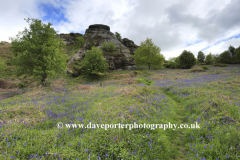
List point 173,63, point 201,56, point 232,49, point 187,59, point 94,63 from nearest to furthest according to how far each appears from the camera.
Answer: point 94,63 < point 187,59 < point 173,63 < point 232,49 < point 201,56

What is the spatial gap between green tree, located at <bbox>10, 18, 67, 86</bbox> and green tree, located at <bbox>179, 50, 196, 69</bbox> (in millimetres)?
60581

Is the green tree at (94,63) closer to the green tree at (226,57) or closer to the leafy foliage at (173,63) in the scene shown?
the leafy foliage at (173,63)

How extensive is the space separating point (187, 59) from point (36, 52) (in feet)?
210

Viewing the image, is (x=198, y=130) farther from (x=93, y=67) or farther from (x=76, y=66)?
(x=76, y=66)

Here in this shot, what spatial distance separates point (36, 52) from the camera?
1530 centimetres

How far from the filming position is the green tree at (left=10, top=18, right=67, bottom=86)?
14.3 meters

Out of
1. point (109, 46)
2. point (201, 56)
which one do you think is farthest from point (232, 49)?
point (109, 46)

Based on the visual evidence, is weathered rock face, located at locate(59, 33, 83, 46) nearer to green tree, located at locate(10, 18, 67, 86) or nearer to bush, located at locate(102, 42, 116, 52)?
bush, located at locate(102, 42, 116, 52)

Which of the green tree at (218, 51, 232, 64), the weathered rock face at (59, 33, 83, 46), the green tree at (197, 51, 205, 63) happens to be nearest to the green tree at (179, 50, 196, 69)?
the green tree at (218, 51, 232, 64)

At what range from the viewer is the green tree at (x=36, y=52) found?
14.3 metres

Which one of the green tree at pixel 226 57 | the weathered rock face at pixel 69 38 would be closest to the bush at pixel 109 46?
the weathered rock face at pixel 69 38

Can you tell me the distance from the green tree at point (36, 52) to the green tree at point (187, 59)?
60581 millimetres

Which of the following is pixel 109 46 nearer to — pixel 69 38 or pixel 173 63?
pixel 173 63

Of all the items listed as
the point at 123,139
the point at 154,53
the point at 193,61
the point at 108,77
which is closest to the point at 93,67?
the point at 108,77
